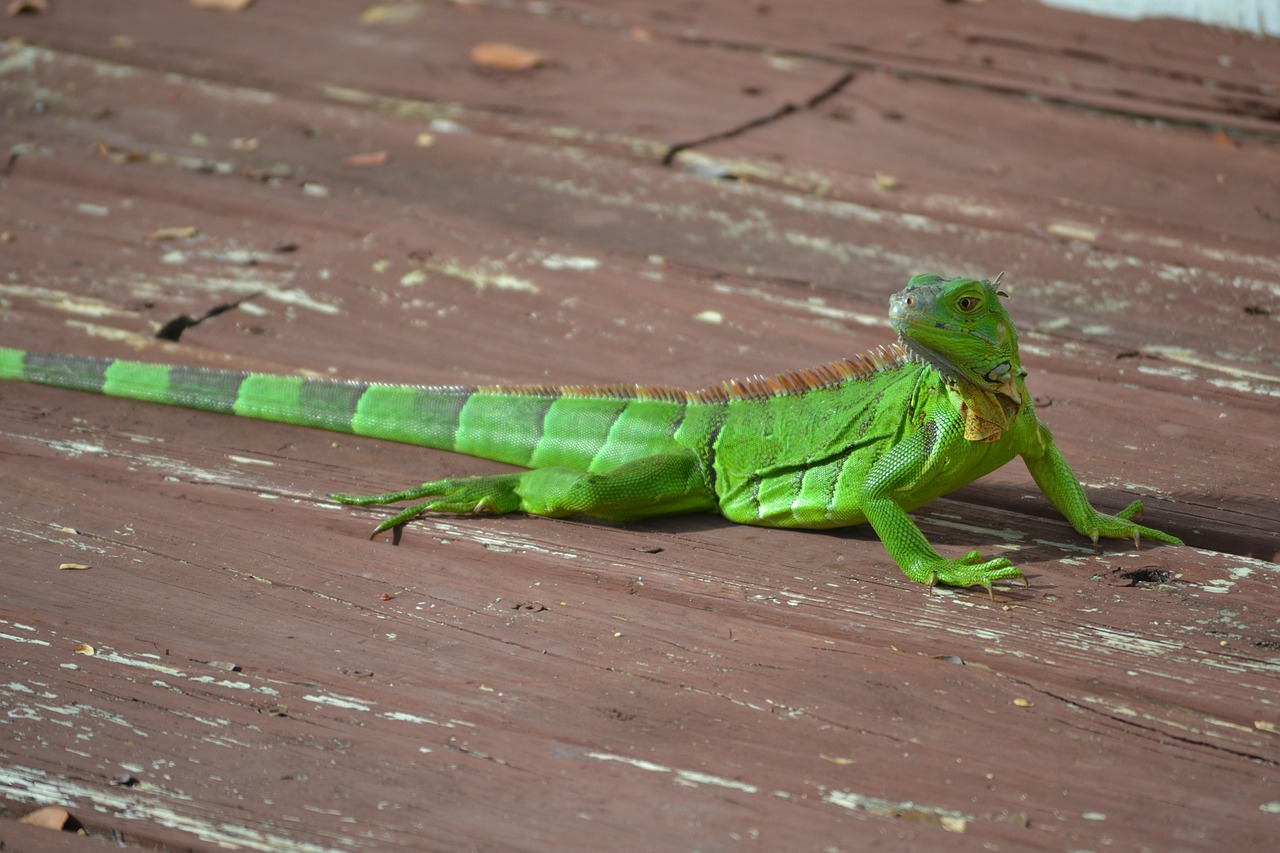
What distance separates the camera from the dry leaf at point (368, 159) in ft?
16.5

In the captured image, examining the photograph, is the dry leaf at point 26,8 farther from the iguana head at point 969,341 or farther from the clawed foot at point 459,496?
the iguana head at point 969,341

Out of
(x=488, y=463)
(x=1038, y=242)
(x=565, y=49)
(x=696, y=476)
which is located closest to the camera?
(x=696, y=476)

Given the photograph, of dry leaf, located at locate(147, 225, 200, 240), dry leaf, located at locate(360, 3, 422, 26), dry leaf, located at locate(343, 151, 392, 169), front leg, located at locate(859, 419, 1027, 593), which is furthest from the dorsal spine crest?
dry leaf, located at locate(360, 3, 422, 26)

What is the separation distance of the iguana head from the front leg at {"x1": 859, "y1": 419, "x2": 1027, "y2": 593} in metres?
0.09

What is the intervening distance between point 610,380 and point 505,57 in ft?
8.20

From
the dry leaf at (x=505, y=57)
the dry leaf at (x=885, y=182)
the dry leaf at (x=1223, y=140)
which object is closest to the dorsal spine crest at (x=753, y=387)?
the dry leaf at (x=885, y=182)

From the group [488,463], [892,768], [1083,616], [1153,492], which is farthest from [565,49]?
[892,768]

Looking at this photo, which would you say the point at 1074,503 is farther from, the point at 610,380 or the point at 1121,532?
the point at 610,380

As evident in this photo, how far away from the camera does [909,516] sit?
3061 millimetres

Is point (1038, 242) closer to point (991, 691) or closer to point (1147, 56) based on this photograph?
point (1147, 56)

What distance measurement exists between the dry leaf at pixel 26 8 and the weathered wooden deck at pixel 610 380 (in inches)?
6.4

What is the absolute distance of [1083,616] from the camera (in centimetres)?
259

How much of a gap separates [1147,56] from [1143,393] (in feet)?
8.08

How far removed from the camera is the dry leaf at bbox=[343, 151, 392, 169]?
503 cm
